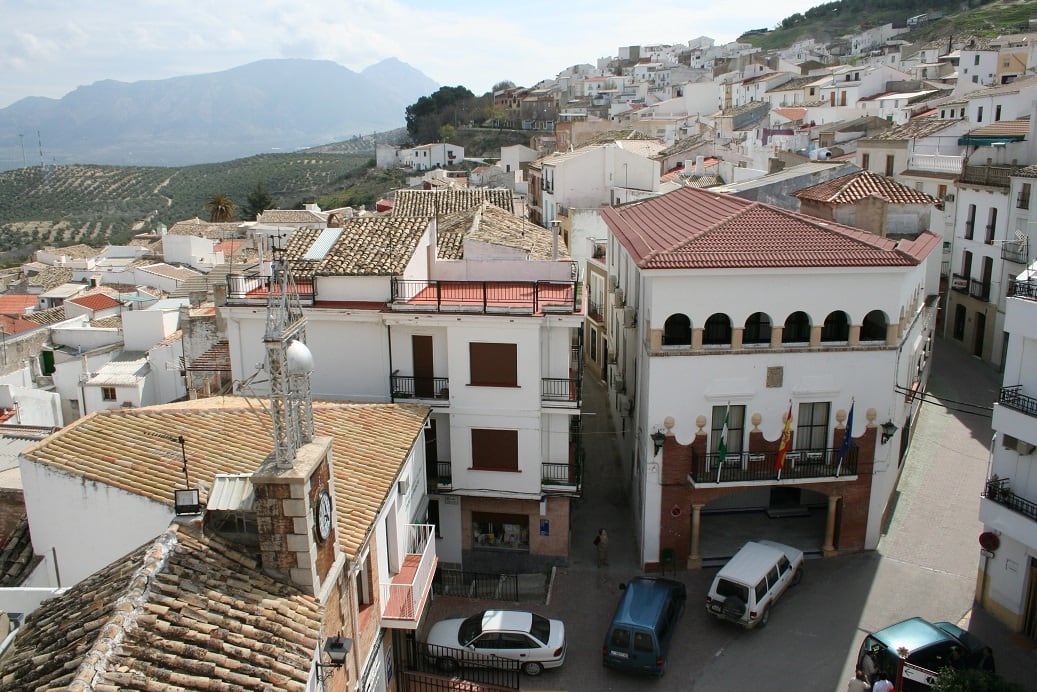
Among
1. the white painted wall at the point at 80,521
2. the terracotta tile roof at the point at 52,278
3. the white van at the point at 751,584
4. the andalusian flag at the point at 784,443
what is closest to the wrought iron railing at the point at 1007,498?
the andalusian flag at the point at 784,443

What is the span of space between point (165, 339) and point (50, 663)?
30046mm

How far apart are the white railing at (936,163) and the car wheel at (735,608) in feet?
97.4

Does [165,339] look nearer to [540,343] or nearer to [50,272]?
[540,343]

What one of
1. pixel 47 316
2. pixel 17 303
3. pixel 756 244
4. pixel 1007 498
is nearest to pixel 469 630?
pixel 756 244

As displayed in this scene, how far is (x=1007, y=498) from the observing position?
58.7 feet

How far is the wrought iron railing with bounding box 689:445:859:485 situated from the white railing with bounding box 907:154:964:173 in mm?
25352

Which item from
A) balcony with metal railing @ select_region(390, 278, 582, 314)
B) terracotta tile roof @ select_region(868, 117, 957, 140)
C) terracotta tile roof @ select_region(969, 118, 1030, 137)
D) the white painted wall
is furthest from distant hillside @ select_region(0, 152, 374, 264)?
the white painted wall

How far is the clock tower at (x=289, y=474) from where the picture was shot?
10.6 meters

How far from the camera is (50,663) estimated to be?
8.97 metres

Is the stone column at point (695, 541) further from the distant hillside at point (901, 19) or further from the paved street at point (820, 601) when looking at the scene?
the distant hillside at point (901, 19)

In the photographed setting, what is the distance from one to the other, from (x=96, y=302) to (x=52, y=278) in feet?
59.2

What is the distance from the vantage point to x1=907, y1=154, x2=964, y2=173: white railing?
40.2 metres

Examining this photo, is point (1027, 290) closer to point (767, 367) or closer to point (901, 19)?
point (767, 367)

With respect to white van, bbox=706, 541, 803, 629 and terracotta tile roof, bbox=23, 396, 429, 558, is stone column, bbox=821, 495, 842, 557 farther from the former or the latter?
terracotta tile roof, bbox=23, 396, 429, 558
